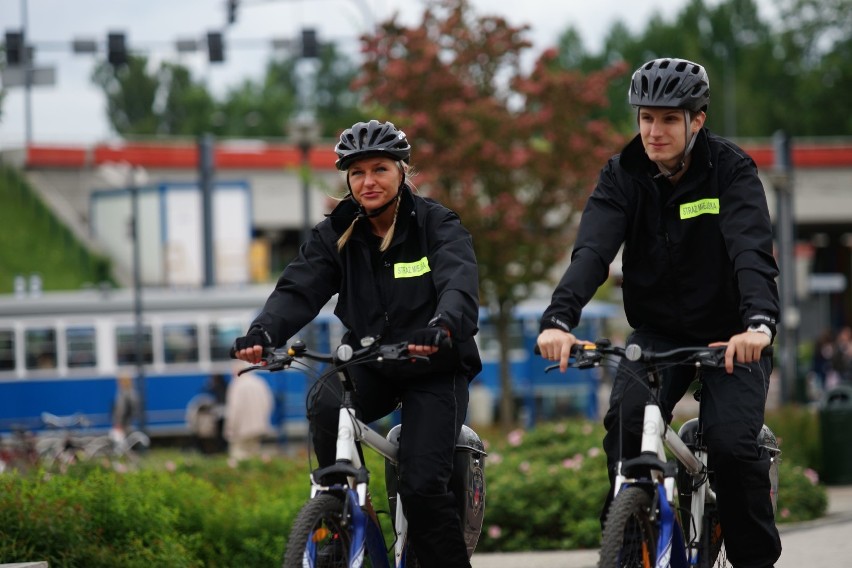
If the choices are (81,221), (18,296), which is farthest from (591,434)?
(81,221)

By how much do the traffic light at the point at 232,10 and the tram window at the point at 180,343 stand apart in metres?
6.72

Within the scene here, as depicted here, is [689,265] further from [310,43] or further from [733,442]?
[310,43]

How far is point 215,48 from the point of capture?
82.8 ft

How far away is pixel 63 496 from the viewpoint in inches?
268

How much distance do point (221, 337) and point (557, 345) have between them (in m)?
24.7

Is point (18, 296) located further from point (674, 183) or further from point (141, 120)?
point (141, 120)

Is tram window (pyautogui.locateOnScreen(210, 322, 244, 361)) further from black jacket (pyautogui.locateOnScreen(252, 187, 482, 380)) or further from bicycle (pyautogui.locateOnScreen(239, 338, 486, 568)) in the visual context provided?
bicycle (pyautogui.locateOnScreen(239, 338, 486, 568))

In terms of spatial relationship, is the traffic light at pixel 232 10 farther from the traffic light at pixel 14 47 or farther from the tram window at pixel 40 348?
the tram window at pixel 40 348

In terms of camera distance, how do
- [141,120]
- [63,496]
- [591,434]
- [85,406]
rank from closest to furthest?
[63,496] → [591,434] → [85,406] → [141,120]

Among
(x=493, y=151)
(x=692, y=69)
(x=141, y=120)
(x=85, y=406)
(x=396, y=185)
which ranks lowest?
(x=85, y=406)

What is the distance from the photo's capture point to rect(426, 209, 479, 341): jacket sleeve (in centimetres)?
505

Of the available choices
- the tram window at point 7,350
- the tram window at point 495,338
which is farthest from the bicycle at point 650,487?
the tram window at point 7,350

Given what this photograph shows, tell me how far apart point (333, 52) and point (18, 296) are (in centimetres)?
8843

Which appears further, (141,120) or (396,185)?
(141,120)
